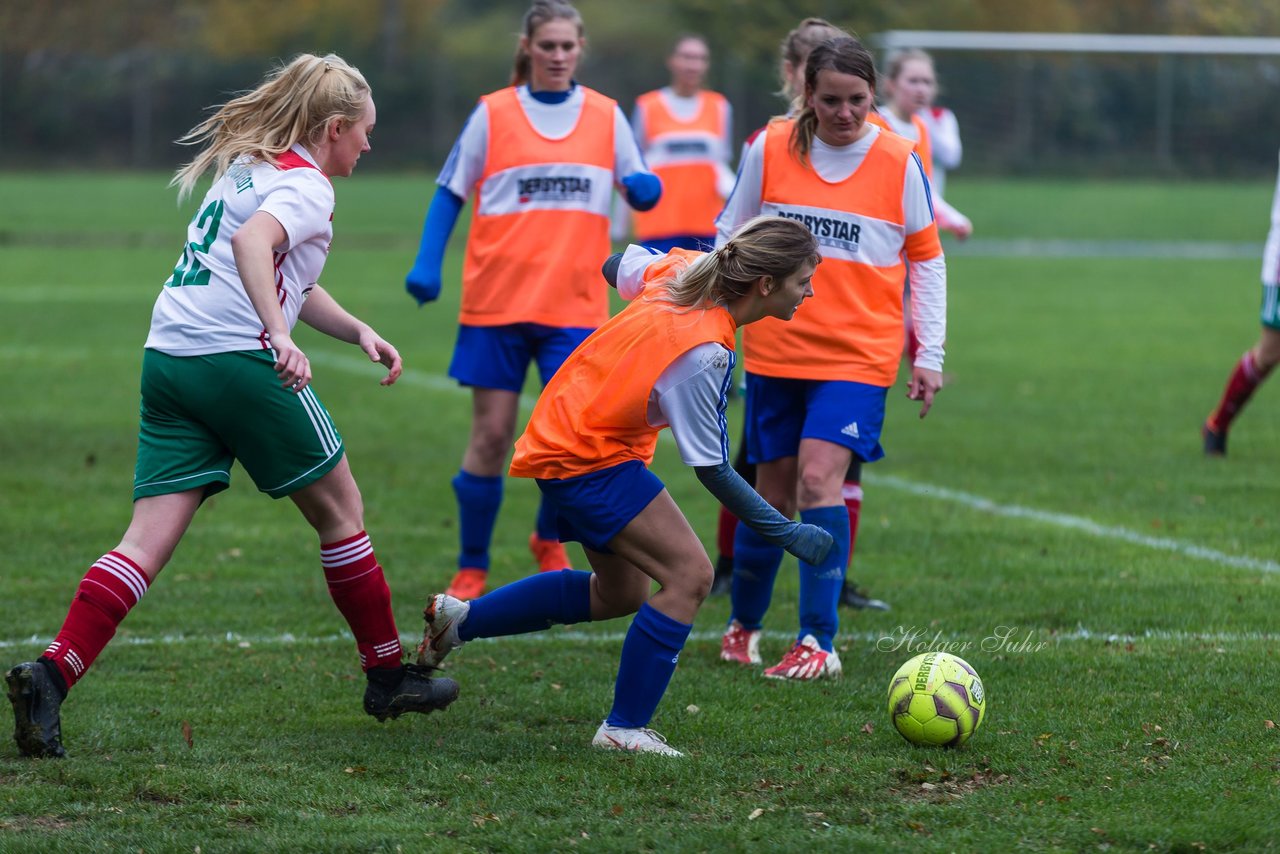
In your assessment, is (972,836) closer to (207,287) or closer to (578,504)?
(578,504)

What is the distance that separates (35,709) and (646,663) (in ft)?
5.18

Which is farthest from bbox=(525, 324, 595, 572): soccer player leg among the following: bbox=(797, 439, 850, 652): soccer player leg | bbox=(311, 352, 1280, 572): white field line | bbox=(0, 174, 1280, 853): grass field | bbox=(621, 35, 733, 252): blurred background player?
bbox=(621, 35, 733, 252): blurred background player

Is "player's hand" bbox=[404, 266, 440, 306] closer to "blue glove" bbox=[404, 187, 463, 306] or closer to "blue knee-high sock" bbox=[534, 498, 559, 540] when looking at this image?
"blue glove" bbox=[404, 187, 463, 306]

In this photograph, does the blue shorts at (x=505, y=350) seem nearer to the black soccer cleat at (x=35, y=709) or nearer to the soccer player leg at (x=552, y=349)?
the soccer player leg at (x=552, y=349)

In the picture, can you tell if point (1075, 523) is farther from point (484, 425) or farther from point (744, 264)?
point (744, 264)

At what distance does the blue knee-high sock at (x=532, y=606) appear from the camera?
4715 mm

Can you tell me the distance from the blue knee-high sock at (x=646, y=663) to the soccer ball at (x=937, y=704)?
0.63 m

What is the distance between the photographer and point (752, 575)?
554 centimetres

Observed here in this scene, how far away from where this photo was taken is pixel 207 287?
4.41 m

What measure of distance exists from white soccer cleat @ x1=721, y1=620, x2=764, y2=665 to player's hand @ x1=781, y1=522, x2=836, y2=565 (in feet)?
4.38

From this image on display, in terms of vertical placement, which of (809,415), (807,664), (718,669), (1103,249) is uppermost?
(809,415)

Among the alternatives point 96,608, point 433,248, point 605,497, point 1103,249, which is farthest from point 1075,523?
point 1103,249

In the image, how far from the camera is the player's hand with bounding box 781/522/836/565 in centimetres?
424

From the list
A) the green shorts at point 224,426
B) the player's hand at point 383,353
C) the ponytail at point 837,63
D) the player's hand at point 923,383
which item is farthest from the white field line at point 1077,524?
the green shorts at point 224,426
